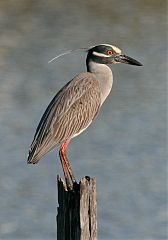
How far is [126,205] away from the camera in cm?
919

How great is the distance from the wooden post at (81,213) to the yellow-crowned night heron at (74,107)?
2.70 feet

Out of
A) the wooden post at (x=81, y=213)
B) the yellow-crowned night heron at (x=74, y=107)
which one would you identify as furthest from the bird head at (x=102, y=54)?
the wooden post at (x=81, y=213)

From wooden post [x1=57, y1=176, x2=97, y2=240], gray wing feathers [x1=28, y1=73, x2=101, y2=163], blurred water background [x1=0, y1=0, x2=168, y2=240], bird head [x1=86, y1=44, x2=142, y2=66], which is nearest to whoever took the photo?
wooden post [x1=57, y1=176, x2=97, y2=240]

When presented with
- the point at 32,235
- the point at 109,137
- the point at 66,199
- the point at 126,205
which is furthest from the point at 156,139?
the point at 66,199

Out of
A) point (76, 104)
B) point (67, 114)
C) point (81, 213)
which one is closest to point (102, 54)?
point (76, 104)

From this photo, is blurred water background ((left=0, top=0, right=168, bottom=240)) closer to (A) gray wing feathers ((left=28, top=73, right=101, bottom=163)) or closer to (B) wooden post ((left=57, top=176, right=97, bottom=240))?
(A) gray wing feathers ((left=28, top=73, right=101, bottom=163))

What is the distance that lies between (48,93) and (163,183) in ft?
7.70

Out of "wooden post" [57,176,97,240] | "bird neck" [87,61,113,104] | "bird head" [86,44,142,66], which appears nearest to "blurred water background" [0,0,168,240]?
"bird neck" [87,61,113,104]

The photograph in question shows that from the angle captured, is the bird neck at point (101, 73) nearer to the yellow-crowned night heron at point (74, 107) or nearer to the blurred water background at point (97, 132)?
the yellow-crowned night heron at point (74, 107)

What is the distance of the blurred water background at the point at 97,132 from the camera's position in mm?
9047

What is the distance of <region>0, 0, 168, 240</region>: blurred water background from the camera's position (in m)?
9.05

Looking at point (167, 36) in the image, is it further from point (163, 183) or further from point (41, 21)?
point (163, 183)

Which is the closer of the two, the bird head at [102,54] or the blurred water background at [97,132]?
the bird head at [102,54]

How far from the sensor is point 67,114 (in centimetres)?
638
